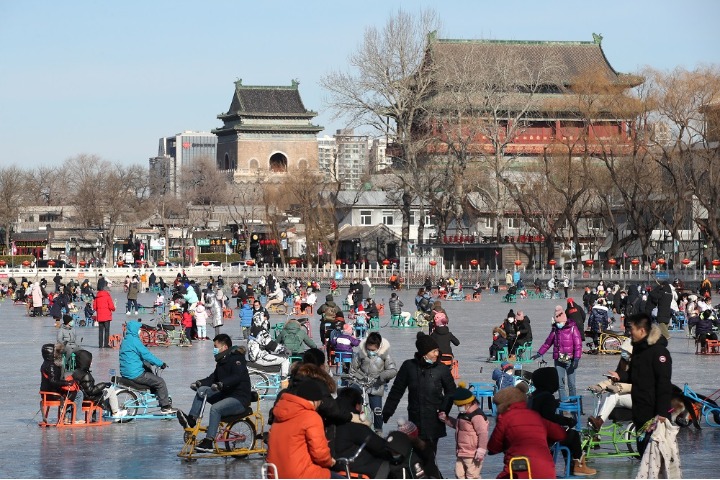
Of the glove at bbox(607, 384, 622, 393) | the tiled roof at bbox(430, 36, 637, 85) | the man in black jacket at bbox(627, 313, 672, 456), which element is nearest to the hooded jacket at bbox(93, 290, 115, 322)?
the glove at bbox(607, 384, 622, 393)

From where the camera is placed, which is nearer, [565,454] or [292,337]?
[565,454]

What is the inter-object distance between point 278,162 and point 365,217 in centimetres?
4191

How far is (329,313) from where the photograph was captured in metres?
24.5

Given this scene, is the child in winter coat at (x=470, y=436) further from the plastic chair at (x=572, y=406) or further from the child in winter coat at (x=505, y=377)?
the child in winter coat at (x=505, y=377)

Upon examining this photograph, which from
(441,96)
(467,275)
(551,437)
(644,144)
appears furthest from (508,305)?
(551,437)

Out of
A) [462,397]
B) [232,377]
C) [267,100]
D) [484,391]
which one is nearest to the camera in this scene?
[462,397]

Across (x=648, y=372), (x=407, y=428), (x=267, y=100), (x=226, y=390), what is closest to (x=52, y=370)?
(x=226, y=390)

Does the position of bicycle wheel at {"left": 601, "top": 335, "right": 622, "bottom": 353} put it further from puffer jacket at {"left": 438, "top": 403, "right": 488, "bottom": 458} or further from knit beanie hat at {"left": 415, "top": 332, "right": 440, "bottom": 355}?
puffer jacket at {"left": 438, "top": 403, "right": 488, "bottom": 458}

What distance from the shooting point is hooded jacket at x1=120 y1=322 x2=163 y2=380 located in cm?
1638

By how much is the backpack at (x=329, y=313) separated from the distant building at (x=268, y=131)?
107 meters

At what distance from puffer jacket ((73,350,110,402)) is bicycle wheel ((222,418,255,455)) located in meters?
3.04

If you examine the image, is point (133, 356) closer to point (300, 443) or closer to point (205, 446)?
point (205, 446)

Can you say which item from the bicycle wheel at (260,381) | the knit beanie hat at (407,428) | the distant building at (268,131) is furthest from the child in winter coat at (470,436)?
the distant building at (268,131)

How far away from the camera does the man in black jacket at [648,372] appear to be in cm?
1161
